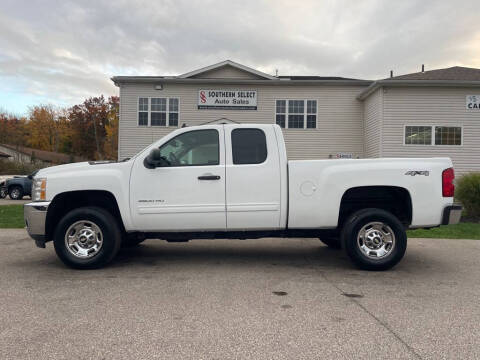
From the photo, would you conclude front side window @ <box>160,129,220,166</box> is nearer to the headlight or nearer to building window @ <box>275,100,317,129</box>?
the headlight

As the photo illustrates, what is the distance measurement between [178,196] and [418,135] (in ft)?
53.5

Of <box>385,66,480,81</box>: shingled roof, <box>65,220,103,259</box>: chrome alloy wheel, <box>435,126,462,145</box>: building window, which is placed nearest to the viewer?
<box>65,220,103,259</box>: chrome alloy wheel

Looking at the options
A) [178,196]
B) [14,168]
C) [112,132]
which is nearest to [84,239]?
[178,196]

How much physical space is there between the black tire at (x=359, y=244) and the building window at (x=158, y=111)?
16.1m

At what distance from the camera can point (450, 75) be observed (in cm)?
1919

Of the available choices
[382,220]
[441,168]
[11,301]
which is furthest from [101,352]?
[441,168]

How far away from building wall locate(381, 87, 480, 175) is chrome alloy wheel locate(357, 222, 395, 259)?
13.7m

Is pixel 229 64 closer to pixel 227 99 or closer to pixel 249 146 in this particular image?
pixel 227 99

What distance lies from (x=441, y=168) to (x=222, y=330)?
3925mm

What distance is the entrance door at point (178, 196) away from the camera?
5.68 meters

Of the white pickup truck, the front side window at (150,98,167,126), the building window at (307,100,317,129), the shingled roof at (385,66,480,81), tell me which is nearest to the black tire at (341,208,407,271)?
the white pickup truck

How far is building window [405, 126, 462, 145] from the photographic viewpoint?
18.9m

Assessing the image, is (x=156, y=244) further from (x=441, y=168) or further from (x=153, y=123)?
(x=153, y=123)

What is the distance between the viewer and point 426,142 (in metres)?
19.0
